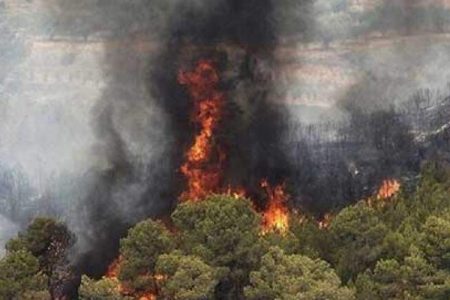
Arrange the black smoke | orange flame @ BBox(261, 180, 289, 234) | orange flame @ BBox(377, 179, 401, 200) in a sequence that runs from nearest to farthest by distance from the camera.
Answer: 1. the black smoke
2. orange flame @ BBox(377, 179, 401, 200)
3. orange flame @ BBox(261, 180, 289, 234)

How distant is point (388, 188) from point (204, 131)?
1138cm

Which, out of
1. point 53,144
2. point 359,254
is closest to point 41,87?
point 53,144

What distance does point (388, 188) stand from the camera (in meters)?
43.1

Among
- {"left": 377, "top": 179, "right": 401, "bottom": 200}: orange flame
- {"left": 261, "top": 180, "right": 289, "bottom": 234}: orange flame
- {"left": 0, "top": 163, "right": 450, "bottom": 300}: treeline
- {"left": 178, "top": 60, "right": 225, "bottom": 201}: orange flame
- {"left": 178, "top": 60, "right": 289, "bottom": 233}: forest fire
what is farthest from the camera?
{"left": 178, "top": 60, "right": 225, "bottom": 201}: orange flame

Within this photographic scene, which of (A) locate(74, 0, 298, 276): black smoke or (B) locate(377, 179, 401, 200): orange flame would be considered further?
(B) locate(377, 179, 401, 200): orange flame

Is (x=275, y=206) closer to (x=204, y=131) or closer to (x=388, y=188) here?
(x=204, y=131)

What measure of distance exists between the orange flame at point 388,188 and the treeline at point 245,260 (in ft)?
33.4

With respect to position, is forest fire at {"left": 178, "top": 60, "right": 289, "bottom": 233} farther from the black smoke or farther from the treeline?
the treeline

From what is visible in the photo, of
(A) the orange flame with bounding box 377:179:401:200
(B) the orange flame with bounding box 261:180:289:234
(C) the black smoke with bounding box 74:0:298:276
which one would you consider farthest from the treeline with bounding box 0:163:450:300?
(B) the orange flame with bounding box 261:180:289:234

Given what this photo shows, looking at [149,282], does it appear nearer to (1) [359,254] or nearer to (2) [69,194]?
(1) [359,254]

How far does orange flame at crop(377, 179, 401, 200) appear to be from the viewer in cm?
4253

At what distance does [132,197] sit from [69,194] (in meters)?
3.52

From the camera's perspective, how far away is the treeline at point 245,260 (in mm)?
27406

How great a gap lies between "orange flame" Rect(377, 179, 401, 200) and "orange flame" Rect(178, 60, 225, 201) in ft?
31.3
